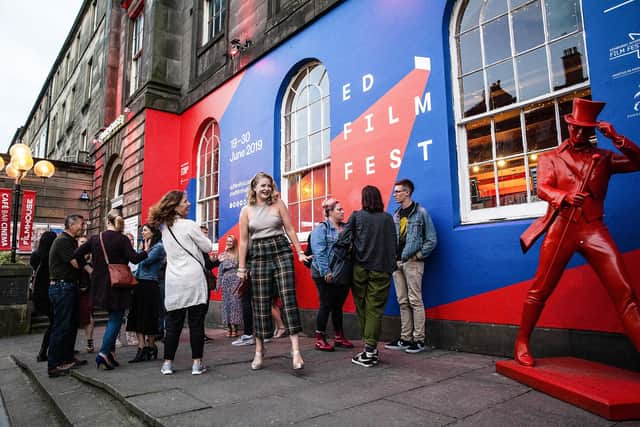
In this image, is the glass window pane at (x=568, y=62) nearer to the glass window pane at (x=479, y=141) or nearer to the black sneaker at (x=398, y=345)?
the glass window pane at (x=479, y=141)

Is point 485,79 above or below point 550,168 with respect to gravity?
above

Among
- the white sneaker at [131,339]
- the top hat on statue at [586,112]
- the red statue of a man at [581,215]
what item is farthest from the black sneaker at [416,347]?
the white sneaker at [131,339]

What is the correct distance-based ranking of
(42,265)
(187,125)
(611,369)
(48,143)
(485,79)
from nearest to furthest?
(611,369) < (485,79) < (42,265) < (187,125) < (48,143)

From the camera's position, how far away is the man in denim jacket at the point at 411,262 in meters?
4.53

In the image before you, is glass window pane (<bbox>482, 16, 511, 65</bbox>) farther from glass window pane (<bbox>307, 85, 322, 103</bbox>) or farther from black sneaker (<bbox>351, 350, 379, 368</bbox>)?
black sneaker (<bbox>351, 350, 379, 368</bbox>)

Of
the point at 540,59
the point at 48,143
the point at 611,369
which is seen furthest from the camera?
the point at 48,143

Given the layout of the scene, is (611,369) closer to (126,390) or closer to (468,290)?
(468,290)

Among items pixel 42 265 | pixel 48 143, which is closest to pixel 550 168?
pixel 42 265

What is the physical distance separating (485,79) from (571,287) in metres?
2.45

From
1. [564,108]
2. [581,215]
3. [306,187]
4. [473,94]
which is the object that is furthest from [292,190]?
[581,215]

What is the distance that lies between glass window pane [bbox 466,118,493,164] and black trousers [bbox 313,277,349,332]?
2.14 metres

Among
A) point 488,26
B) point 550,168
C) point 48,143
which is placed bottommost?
point 550,168

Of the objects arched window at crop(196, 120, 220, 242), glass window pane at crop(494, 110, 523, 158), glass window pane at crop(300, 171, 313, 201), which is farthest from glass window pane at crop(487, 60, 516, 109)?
arched window at crop(196, 120, 220, 242)

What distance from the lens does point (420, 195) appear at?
16.5 ft
